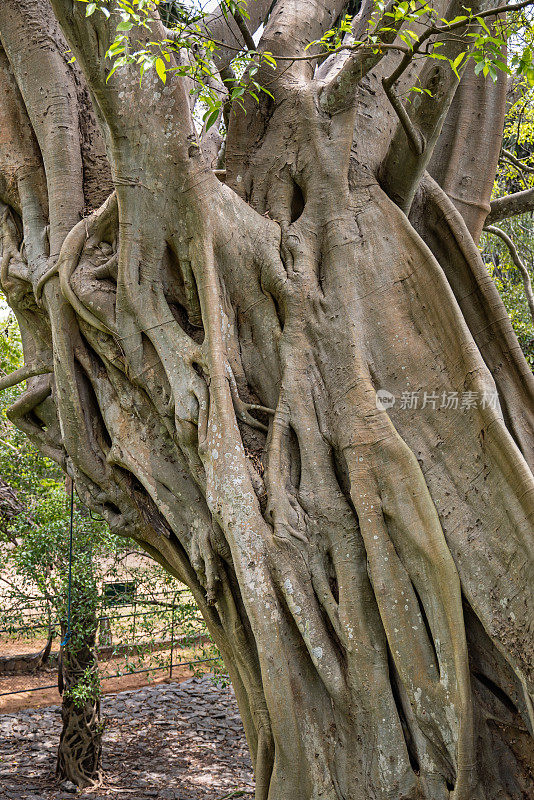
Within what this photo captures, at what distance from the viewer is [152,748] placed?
24.0 ft

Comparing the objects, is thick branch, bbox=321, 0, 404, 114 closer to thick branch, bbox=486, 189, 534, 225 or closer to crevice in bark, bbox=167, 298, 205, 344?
crevice in bark, bbox=167, 298, 205, 344

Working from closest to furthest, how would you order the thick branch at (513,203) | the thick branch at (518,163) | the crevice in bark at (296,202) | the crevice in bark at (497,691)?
the crevice in bark at (497,691) → the crevice in bark at (296,202) → the thick branch at (513,203) → the thick branch at (518,163)

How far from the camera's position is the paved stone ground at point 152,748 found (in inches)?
249

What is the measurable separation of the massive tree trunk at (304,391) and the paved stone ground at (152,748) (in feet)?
11.8

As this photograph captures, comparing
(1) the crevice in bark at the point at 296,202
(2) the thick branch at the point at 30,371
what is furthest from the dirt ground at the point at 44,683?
(1) the crevice in bark at the point at 296,202

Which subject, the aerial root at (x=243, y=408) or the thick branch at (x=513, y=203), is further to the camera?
the thick branch at (x=513, y=203)

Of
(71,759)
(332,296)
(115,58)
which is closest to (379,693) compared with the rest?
(332,296)

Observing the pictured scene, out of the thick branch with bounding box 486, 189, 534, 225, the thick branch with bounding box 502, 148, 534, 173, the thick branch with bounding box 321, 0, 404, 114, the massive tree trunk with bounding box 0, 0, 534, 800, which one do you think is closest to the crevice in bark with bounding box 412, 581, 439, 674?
the massive tree trunk with bounding box 0, 0, 534, 800

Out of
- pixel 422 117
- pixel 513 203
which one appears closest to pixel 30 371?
pixel 422 117

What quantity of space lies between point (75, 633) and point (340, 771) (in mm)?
4032

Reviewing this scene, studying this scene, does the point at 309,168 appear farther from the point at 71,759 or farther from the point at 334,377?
the point at 71,759

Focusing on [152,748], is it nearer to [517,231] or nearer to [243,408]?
[243,408]

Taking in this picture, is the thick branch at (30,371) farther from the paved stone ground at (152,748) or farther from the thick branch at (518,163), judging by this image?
the thick branch at (518,163)

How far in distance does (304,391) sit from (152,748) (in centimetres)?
565
